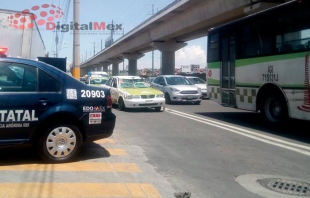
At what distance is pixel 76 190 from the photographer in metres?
5.45

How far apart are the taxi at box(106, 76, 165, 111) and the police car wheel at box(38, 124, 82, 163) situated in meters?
9.04

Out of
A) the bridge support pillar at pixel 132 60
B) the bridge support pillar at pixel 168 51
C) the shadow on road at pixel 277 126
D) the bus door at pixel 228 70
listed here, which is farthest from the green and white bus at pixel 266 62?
the bridge support pillar at pixel 132 60

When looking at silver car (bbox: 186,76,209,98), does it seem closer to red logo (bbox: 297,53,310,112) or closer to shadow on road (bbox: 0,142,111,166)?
red logo (bbox: 297,53,310,112)

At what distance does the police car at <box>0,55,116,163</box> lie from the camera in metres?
6.47

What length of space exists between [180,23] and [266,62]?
21280 mm

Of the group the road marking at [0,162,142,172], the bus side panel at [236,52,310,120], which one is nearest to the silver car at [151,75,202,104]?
the bus side panel at [236,52,310,120]

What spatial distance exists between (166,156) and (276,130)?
16.1ft

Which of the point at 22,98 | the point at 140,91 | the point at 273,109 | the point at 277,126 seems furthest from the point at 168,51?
the point at 22,98

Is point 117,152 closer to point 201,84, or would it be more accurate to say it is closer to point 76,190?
point 76,190

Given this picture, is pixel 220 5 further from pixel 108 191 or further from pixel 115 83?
pixel 108 191

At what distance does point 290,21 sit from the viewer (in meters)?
10.4

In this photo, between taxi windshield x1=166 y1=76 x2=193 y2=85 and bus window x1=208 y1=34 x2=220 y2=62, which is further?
taxi windshield x1=166 y1=76 x2=193 y2=85

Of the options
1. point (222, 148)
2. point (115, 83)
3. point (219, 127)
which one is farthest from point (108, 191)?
point (115, 83)

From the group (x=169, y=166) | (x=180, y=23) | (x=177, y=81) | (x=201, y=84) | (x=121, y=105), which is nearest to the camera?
(x=169, y=166)
